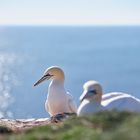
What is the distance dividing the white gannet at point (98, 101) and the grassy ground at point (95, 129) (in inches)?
85.9

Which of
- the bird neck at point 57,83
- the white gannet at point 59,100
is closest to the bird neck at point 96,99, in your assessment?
the white gannet at point 59,100

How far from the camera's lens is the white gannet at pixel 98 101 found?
1178 cm

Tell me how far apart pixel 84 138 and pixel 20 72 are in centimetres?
15065

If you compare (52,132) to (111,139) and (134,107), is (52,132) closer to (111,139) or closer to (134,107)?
(111,139)

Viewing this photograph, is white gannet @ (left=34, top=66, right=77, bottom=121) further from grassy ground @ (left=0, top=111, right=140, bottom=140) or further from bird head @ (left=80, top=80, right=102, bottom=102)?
grassy ground @ (left=0, top=111, right=140, bottom=140)

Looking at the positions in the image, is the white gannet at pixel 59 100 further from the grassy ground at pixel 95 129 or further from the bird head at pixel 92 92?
the grassy ground at pixel 95 129

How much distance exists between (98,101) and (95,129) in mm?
3848

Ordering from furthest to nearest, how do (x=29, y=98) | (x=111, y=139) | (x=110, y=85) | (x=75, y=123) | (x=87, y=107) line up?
(x=110, y=85) < (x=29, y=98) < (x=87, y=107) < (x=75, y=123) < (x=111, y=139)

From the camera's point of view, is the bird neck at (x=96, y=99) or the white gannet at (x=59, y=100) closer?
the bird neck at (x=96, y=99)

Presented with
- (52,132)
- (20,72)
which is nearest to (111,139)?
(52,132)

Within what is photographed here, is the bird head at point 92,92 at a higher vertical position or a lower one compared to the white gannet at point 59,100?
higher

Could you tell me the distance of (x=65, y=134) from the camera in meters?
8.11

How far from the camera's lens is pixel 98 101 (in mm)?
12094

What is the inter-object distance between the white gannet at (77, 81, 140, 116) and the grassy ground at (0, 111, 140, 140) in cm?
218
